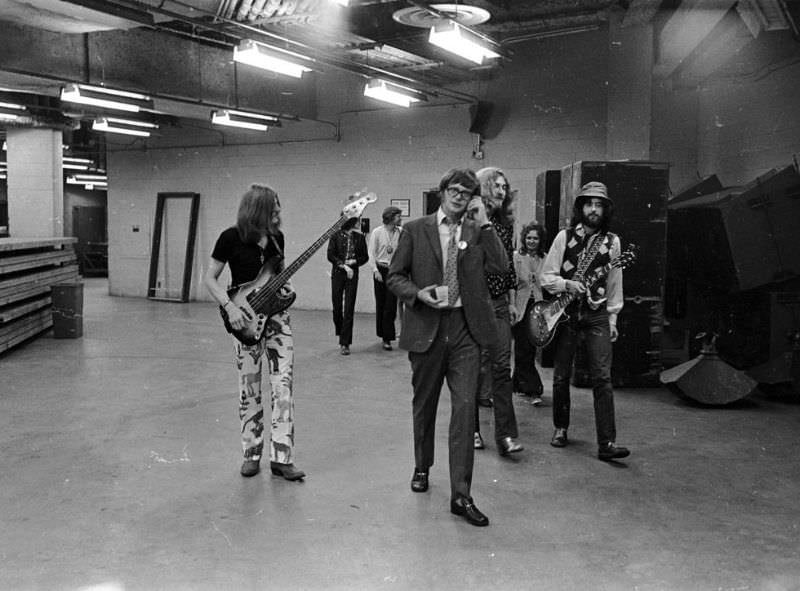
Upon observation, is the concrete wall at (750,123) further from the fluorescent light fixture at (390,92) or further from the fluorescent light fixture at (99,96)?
the fluorescent light fixture at (99,96)

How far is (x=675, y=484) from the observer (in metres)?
4.20

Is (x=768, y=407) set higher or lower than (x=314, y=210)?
lower

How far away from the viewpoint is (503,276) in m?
4.46

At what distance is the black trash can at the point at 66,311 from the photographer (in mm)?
9438

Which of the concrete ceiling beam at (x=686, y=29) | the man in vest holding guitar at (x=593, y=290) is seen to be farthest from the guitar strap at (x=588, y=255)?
the concrete ceiling beam at (x=686, y=29)

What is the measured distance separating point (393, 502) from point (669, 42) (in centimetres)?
661

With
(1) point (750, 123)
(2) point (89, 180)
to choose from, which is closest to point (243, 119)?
(1) point (750, 123)

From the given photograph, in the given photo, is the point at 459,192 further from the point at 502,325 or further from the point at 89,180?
the point at 89,180

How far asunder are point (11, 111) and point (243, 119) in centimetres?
337

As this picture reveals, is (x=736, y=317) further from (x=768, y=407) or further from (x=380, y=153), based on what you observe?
(x=380, y=153)

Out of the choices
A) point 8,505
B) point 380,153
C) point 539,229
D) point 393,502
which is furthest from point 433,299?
point 380,153

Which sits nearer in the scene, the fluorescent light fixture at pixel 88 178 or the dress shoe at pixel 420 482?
the dress shoe at pixel 420 482

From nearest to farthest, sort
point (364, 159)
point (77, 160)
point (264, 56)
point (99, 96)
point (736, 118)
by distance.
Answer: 1. point (264, 56)
2. point (736, 118)
3. point (99, 96)
4. point (364, 159)
5. point (77, 160)

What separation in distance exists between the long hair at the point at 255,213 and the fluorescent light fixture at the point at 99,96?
5792 millimetres
